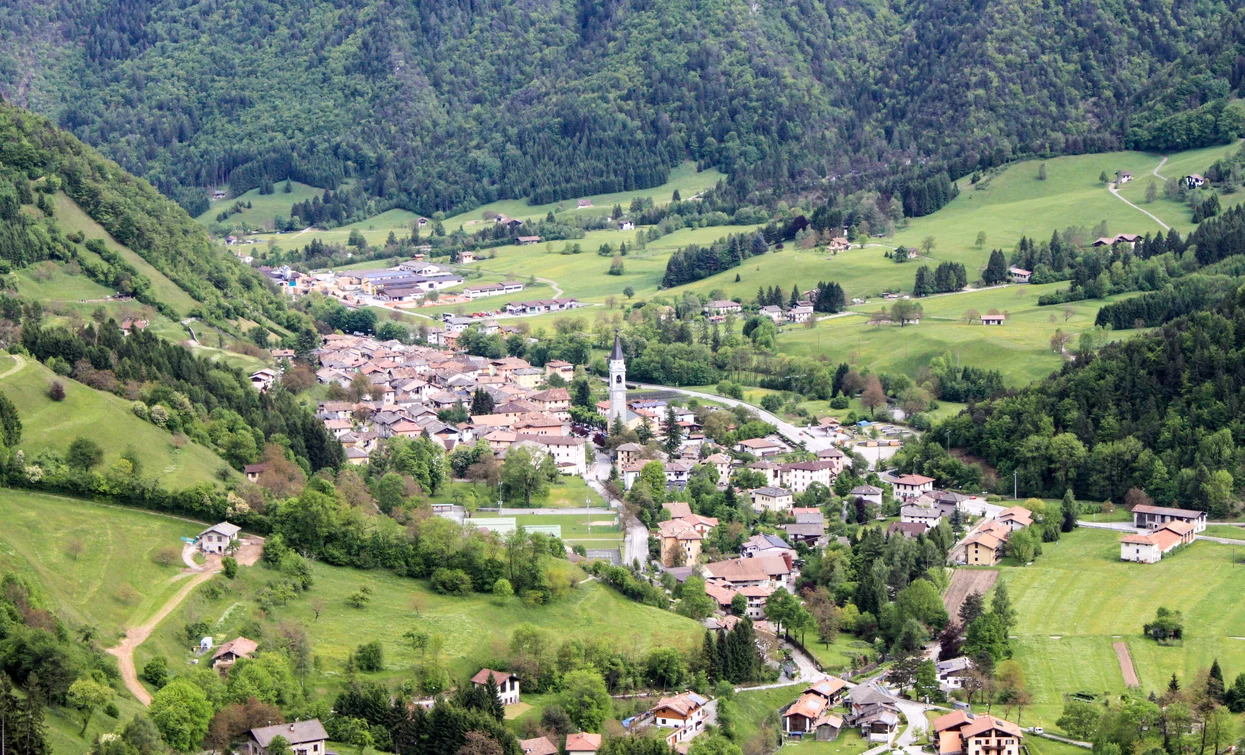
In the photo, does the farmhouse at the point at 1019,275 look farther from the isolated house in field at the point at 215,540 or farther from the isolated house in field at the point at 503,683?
the isolated house in field at the point at 503,683

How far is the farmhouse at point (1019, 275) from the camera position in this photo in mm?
136625

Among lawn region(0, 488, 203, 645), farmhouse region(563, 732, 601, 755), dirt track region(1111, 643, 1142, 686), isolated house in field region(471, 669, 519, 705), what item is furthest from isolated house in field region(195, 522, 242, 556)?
dirt track region(1111, 643, 1142, 686)

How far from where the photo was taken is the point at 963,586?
7588cm

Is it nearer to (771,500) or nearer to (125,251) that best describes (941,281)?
(771,500)

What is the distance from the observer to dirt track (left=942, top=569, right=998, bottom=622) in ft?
240

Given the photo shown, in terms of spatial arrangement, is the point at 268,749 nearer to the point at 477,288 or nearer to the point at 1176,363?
the point at 1176,363

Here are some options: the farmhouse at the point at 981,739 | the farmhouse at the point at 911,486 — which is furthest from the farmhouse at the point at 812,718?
the farmhouse at the point at 911,486

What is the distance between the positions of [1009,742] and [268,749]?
22759 millimetres

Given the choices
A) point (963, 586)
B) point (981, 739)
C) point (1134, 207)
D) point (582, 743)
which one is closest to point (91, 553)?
point (582, 743)

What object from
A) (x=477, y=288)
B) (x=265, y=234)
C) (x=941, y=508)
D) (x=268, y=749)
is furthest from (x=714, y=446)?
(x=265, y=234)

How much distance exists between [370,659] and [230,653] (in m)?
4.63

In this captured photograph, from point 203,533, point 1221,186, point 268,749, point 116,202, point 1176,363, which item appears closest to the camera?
point 268,749

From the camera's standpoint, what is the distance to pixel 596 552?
7756 cm

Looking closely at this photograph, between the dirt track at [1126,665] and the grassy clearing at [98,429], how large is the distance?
34118mm
